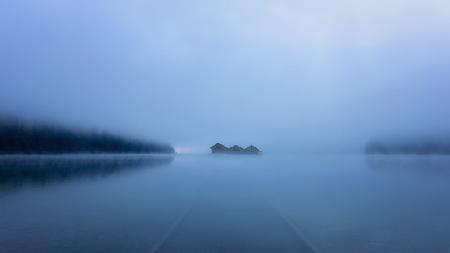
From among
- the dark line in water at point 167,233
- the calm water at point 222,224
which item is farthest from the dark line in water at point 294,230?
the dark line in water at point 167,233

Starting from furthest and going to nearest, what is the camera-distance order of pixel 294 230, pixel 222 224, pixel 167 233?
pixel 222 224 → pixel 294 230 → pixel 167 233

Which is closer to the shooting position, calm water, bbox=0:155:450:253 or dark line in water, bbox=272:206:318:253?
dark line in water, bbox=272:206:318:253

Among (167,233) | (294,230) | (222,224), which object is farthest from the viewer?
(222,224)

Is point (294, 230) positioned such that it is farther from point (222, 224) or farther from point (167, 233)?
point (167, 233)

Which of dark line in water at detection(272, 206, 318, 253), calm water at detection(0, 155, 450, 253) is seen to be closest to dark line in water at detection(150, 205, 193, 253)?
calm water at detection(0, 155, 450, 253)

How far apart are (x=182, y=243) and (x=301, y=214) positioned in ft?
45.4

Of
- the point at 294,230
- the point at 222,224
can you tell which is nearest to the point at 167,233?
the point at 222,224

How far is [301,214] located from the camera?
3297 centimetres

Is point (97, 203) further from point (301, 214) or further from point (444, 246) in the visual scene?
point (444, 246)

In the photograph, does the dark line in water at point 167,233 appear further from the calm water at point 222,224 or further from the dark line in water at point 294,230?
the dark line in water at point 294,230

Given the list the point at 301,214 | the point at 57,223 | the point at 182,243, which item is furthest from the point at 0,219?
the point at 301,214

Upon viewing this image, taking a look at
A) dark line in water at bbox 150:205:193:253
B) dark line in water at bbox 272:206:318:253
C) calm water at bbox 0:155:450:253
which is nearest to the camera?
dark line in water at bbox 150:205:193:253

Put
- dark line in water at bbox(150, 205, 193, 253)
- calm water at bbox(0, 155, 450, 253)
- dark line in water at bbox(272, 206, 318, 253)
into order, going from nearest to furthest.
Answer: dark line in water at bbox(150, 205, 193, 253) < dark line in water at bbox(272, 206, 318, 253) < calm water at bbox(0, 155, 450, 253)

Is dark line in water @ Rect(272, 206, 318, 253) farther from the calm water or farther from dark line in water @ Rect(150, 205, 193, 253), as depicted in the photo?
dark line in water @ Rect(150, 205, 193, 253)
